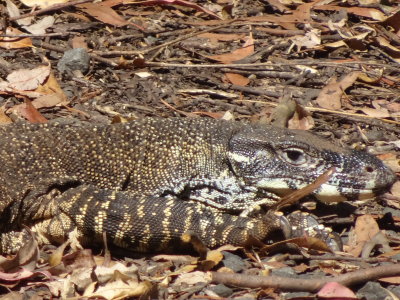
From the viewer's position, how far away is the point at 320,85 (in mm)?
8289

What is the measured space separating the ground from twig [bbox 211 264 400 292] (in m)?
0.01

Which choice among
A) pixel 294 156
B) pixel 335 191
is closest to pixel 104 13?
pixel 294 156

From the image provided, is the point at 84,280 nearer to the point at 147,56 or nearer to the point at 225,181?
the point at 225,181

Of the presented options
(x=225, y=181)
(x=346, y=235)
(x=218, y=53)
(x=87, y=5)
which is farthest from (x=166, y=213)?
(x=87, y=5)

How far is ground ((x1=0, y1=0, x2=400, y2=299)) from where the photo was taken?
529 cm

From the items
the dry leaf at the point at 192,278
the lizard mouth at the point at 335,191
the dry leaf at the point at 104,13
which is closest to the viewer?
the dry leaf at the point at 192,278

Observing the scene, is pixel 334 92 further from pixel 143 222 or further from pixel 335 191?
pixel 143 222

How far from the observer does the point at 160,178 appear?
246 inches

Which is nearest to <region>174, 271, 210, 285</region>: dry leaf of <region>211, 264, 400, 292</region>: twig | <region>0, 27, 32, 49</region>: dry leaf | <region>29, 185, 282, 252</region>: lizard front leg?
<region>211, 264, 400, 292</region>: twig

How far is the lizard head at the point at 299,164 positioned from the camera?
240 inches

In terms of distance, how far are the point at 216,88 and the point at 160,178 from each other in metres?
2.02

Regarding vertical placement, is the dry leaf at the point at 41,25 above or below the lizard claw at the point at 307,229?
above

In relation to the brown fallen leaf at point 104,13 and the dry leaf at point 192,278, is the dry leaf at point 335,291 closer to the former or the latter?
the dry leaf at point 192,278

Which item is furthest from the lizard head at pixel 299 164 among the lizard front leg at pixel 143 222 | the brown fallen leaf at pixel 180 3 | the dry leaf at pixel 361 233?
the brown fallen leaf at pixel 180 3
